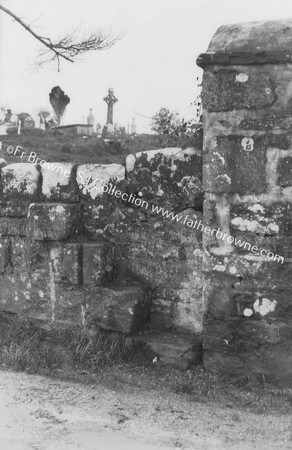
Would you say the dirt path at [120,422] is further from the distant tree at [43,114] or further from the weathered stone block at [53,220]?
the distant tree at [43,114]

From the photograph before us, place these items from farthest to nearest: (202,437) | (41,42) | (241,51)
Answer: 1. (41,42)
2. (241,51)
3. (202,437)

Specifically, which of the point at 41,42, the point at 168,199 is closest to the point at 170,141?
the point at 168,199

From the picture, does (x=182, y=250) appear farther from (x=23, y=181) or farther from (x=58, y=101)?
(x=58, y=101)

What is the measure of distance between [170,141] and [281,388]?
314 centimetres

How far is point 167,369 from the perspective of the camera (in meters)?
3.45

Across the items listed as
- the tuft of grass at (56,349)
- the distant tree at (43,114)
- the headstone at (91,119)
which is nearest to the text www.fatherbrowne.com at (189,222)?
the tuft of grass at (56,349)

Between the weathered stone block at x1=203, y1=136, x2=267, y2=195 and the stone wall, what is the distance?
0.25 meters

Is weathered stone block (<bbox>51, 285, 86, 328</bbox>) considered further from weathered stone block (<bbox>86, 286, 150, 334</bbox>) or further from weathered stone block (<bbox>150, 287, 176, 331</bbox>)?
weathered stone block (<bbox>150, 287, 176, 331</bbox>)

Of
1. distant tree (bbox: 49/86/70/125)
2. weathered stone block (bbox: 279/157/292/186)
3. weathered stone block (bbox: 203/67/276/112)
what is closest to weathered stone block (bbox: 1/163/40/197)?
weathered stone block (bbox: 203/67/276/112)

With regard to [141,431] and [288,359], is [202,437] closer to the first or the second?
[141,431]

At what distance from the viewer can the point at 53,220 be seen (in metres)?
3.82

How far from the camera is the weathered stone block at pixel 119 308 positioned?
143 inches

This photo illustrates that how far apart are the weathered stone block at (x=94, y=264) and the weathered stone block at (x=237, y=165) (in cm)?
91

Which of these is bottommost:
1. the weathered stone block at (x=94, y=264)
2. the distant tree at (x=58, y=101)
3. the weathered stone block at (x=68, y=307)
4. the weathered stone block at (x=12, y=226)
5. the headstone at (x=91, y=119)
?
the weathered stone block at (x=68, y=307)
